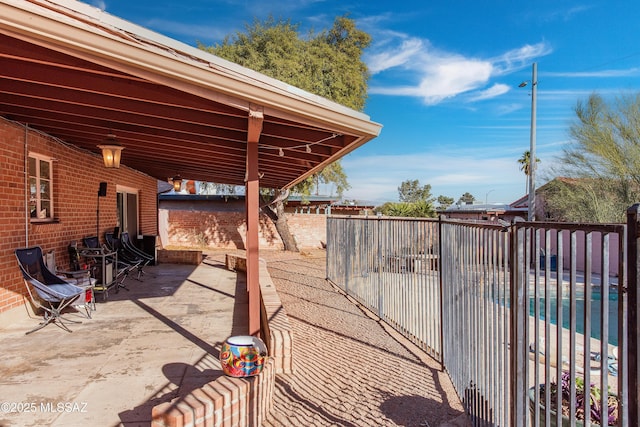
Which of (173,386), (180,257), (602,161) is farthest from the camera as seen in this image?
(602,161)

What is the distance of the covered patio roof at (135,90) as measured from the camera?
8.26 feet

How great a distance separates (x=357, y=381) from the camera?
13.3 feet

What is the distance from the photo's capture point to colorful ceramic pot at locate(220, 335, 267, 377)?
291 cm

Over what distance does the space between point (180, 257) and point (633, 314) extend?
36.1 ft

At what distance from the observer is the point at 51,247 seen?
6086mm

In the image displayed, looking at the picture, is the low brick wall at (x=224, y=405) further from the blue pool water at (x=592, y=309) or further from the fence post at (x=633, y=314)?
the fence post at (x=633, y=314)

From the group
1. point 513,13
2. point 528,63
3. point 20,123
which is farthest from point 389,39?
point 20,123

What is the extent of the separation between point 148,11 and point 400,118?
1594 centimetres

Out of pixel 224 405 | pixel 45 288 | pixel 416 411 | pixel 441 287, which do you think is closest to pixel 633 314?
pixel 224 405

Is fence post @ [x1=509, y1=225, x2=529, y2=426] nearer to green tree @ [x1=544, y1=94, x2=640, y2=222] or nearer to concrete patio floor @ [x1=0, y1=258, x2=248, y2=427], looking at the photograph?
concrete patio floor @ [x1=0, y1=258, x2=248, y2=427]

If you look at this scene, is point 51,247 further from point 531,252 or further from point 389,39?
point 389,39

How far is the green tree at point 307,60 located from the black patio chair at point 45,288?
10.2 m

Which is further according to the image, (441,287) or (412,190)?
(412,190)

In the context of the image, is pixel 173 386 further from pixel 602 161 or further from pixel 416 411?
pixel 602 161
